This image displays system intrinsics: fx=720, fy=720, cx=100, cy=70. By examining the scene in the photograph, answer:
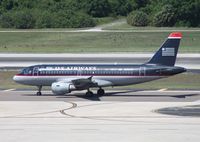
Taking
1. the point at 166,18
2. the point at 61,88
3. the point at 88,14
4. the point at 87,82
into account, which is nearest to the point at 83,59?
the point at 87,82

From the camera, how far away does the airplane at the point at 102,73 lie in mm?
59219

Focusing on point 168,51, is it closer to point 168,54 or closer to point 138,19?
point 168,54

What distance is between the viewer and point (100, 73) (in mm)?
60812

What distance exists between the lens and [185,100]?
184ft

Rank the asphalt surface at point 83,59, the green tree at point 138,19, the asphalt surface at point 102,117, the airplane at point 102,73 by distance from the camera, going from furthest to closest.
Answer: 1. the green tree at point 138,19
2. the asphalt surface at point 83,59
3. the airplane at point 102,73
4. the asphalt surface at point 102,117

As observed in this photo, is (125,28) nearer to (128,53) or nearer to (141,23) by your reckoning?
(141,23)

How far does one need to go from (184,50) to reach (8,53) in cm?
2515

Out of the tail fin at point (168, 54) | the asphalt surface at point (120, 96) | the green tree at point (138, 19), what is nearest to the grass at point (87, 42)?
the green tree at point (138, 19)

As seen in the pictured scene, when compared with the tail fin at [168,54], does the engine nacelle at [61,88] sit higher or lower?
lower

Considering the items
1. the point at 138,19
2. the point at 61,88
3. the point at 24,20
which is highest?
the point at 138,19

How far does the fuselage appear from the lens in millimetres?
59312

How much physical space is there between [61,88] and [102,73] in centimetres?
404

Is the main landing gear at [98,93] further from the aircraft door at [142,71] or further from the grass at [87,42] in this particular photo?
the grass at [87,42]

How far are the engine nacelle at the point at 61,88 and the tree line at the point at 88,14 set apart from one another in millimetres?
85922
